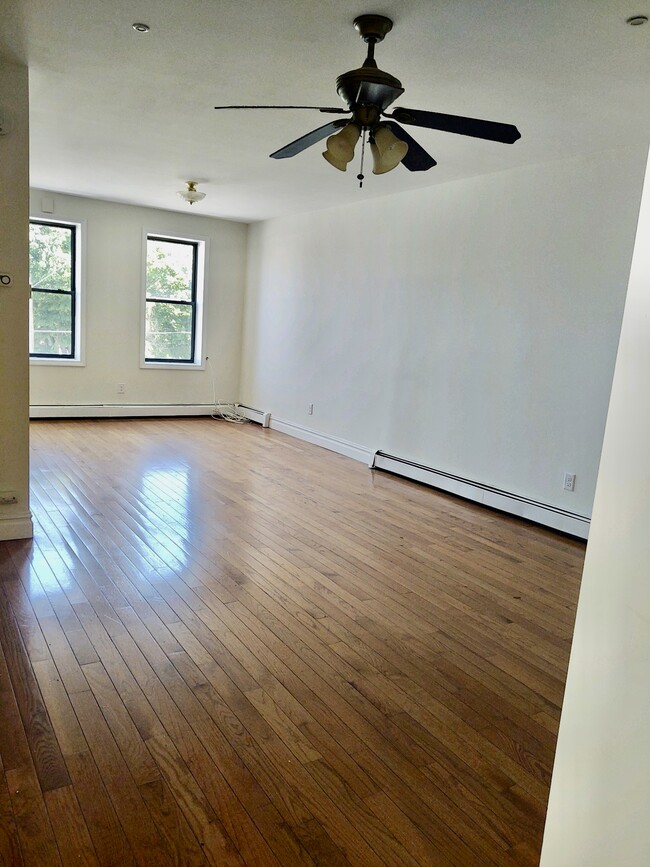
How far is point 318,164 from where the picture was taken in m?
4.71

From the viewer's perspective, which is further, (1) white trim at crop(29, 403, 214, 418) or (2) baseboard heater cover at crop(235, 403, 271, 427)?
(2) baseboard heater cover at crop(235, 403, 271, 427)

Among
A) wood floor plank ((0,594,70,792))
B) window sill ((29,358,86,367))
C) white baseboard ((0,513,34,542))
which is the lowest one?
wood floor plank ((0,594,70,792))

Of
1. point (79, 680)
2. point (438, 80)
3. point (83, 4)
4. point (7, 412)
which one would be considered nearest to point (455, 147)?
point (438, 80)

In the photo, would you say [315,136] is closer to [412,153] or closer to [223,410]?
[412,153]

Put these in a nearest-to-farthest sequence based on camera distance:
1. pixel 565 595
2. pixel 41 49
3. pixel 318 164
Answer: pixel 41 49 → pixel 565 595 → pixel 318 164

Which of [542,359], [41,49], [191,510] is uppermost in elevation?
[41,49]

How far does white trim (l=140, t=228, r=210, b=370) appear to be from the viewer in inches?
293

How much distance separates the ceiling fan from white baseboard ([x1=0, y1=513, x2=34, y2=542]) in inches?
97.4

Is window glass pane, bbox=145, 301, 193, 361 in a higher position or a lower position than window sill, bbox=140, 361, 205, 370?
higher

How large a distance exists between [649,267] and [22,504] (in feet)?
11.8

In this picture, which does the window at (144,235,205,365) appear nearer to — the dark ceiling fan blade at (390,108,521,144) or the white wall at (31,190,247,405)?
the white wall at (31,190,247,405)

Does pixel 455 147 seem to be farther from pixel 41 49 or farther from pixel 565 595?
pixel 565 595

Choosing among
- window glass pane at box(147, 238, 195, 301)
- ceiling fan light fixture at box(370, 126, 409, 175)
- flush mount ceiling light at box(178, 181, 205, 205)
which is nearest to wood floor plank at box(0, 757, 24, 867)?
ceiling fan light fixture at box(370, 126, 409, 175)

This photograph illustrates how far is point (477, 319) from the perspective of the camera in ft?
15.8
